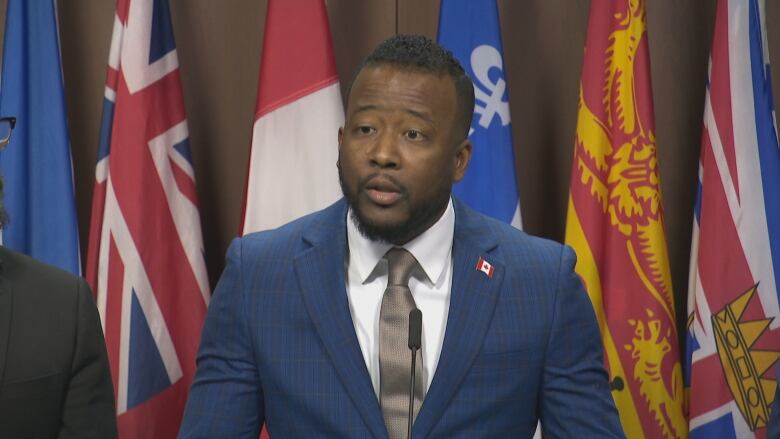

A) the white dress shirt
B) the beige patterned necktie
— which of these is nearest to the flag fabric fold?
the white dress shirt

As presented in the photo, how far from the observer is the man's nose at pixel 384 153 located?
5.52 feet

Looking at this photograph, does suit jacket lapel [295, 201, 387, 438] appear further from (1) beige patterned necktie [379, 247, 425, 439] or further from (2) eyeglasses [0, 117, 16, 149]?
(2) eyeglasses [0, 117, 16, 149]

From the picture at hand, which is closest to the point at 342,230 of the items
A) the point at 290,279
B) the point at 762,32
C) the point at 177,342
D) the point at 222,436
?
the point at 290,279

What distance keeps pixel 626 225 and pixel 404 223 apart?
135cm

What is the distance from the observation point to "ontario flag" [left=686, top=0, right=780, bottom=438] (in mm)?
2826

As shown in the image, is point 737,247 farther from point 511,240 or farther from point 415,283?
point 415,283

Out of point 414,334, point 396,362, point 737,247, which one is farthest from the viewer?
point 737,247

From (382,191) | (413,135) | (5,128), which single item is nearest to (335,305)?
(382,191)

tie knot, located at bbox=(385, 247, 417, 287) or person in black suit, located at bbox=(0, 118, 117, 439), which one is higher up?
tie knot, located at bbox=(385, 247, 417, 287)

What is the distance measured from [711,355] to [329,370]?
1506mm

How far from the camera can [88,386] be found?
180 cm

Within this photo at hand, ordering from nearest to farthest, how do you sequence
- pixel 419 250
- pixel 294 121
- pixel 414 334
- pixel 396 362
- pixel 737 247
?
pixel 414 334 < pixel 396 362 < pixel 419 250 < pixel 737 247 < pixel 294 121

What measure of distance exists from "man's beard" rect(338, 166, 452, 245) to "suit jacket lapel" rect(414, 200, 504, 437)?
0.08 m

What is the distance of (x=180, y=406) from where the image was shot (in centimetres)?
298
